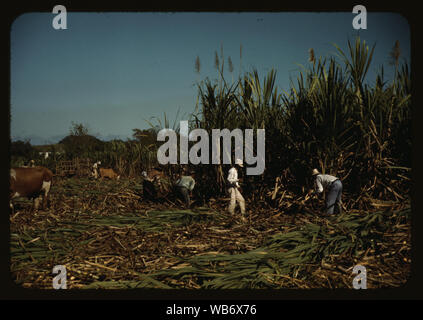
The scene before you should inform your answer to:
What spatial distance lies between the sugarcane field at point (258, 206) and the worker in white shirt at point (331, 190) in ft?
0.05

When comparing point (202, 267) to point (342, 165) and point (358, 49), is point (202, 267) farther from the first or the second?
point (358, 49)

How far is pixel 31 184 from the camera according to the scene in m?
4.30

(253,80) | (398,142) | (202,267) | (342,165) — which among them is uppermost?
(253,80)

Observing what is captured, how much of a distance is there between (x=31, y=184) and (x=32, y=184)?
0.05ft

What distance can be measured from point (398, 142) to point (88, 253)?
384 centimetres

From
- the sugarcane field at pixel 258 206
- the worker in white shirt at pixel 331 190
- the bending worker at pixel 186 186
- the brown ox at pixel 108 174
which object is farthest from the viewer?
the brown ox at pixel 108 174

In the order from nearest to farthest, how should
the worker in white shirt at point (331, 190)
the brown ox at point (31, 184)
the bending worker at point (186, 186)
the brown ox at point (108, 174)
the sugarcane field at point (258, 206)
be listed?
1. the sugarcane field at point (258, 206)
2. the worker in white shirt at point (331, 190)
3. the bending worker at point (186, 186)
4. the brown ox at point (31, 184)
5. the brown ox at point (108, 174)

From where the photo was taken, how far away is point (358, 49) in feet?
9.38

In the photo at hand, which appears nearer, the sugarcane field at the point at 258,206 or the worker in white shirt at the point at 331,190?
the sugarcane field at the point at 258,206

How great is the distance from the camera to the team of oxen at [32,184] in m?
4.13

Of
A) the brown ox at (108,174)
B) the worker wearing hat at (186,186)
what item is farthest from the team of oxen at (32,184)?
the worker wearing hat at (186,186)

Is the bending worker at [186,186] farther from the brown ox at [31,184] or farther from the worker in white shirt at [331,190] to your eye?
the brown ox at [31,184]

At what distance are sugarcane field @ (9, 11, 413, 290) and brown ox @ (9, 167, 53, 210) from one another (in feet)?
0.08

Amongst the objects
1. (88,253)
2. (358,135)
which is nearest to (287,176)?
(358,135)
